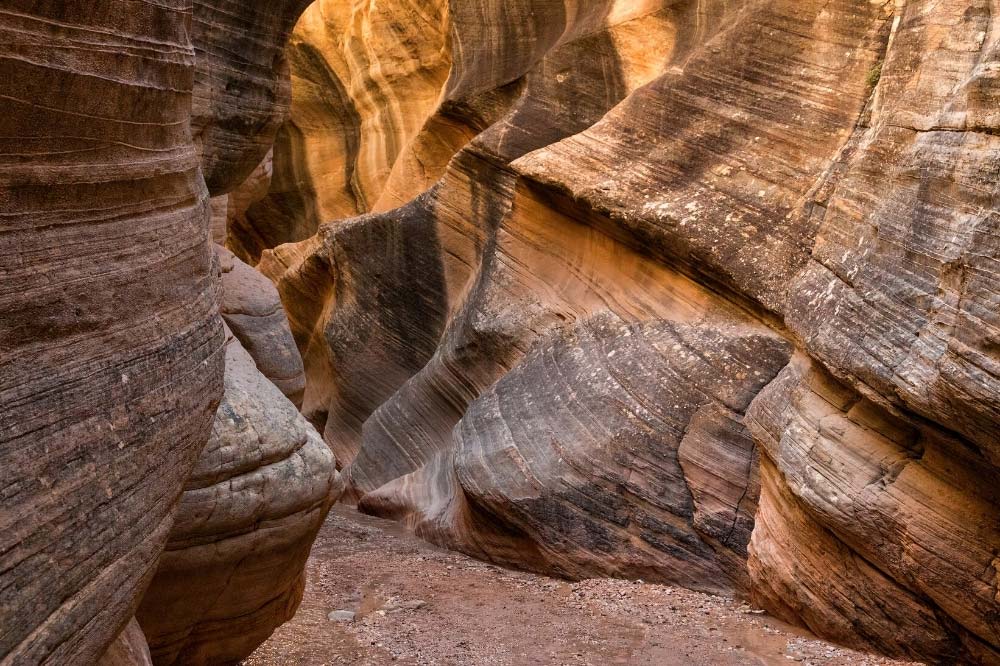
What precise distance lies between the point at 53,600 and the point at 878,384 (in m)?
3.88

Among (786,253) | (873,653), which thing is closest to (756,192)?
(786,253)

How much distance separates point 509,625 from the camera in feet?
21.9

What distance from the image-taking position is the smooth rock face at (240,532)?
522cm

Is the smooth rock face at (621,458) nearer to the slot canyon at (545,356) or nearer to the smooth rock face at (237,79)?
the slot canyon at (545,356)

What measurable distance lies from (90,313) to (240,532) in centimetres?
242

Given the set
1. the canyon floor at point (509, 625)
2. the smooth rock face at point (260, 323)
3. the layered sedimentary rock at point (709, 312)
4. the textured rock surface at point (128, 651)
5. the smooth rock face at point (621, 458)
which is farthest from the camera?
the smooth rock face at point (260, 323)

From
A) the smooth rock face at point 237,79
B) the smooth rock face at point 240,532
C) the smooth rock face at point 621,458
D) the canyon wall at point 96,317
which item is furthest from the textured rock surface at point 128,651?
the smooth rock face at point 237,79

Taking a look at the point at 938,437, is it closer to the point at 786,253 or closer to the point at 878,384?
the point at 878,384

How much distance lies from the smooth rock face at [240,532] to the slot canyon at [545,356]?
0.02 m

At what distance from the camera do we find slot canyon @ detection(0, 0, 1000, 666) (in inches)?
128

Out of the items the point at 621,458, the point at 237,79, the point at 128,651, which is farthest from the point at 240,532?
the point at 237,79

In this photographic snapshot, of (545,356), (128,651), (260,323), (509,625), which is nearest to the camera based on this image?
(128,651)

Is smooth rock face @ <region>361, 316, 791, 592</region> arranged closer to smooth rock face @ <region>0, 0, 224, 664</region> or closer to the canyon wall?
the canyon wall

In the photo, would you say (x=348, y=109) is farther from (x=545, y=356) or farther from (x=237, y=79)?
(x=237, y=79)
